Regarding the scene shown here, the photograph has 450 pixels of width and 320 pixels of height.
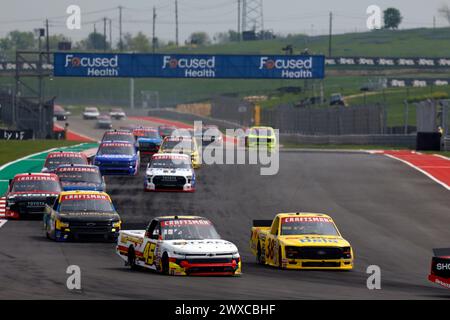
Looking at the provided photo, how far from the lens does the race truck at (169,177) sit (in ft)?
144

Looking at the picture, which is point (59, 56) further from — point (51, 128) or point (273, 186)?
point (273, 186)

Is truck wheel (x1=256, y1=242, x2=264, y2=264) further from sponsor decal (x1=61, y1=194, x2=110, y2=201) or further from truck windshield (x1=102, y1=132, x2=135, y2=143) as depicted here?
truck windshield (x1=102, y1=132, x2=135, y2=143)

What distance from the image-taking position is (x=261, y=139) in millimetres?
66375

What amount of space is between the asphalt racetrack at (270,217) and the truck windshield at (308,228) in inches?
38.7

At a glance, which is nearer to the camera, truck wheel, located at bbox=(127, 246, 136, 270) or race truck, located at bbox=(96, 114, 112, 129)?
truck wheel, located at bbox=(127, 246, 136, 270)

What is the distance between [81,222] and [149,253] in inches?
253

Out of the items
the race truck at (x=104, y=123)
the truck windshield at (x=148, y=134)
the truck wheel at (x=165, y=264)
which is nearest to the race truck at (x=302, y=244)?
the truck wheel at (x=165, y=264)

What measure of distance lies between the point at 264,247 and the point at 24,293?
9284mm

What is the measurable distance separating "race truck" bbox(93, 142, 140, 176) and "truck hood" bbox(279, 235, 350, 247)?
23092 millimetres

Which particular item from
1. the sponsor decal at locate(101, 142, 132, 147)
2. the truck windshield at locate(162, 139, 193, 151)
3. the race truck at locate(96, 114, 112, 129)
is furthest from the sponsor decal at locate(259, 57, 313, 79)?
the sponsor decal at locate(101, 142, 132, 147)

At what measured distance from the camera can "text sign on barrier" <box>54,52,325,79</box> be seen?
87938mm

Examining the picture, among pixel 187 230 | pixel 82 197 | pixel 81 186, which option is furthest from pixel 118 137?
pixel 187 230

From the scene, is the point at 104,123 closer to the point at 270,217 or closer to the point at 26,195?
the point at 270,217

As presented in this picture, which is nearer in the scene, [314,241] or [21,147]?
[314,241]
